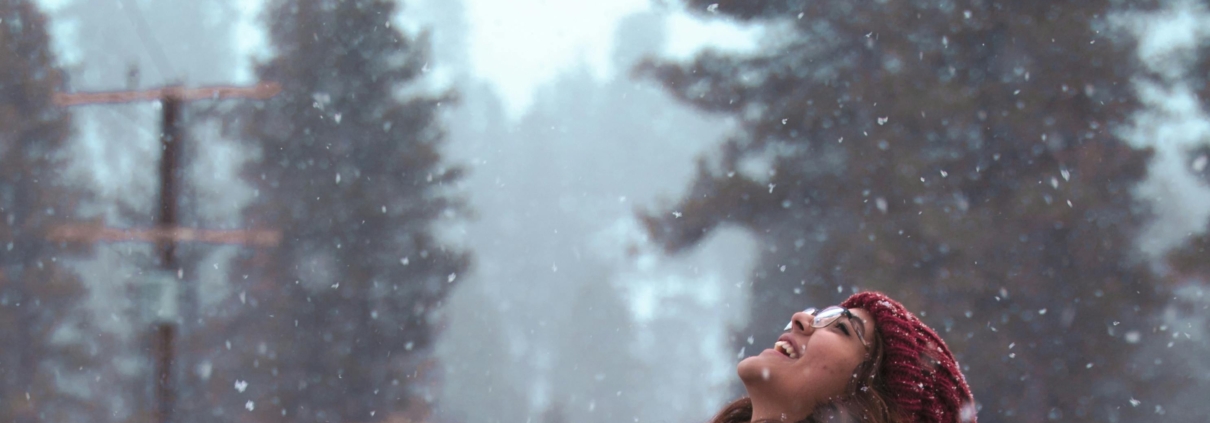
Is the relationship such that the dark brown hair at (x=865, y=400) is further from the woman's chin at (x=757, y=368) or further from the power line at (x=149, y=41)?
the power line at (x=149, y=41)

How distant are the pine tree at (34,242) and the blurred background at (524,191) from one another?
0.07ft

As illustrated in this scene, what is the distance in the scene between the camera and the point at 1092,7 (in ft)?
15.4

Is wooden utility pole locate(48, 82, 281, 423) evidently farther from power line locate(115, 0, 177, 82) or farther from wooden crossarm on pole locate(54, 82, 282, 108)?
power line locate(115, 0, 177, 82)

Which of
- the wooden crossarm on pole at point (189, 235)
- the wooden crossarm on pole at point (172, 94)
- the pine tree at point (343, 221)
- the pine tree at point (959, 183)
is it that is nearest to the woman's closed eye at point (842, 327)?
the pine tree at point (959, 183)

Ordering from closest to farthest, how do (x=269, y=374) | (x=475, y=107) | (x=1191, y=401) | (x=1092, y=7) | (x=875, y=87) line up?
(x=1191, y=401) → (x=1092, y=7) → (x=875, y=87) → (x=269, y=374) → (x=475, y=107)

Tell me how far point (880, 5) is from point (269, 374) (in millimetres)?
4829

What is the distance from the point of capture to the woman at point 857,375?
66.3 inches

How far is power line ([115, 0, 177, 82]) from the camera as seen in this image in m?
6.53

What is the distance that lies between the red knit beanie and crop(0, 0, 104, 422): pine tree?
646cm

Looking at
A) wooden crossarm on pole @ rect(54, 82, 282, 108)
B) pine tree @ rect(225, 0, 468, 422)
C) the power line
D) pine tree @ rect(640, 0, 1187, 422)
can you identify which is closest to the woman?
pine tree @ rect(640, 0, 1187, 422)

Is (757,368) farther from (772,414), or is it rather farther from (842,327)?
(842,327)

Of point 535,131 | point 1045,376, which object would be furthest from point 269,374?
point 1045,376

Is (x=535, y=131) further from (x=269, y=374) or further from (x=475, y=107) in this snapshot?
(x=269, y=374)

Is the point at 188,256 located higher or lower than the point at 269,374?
higher
